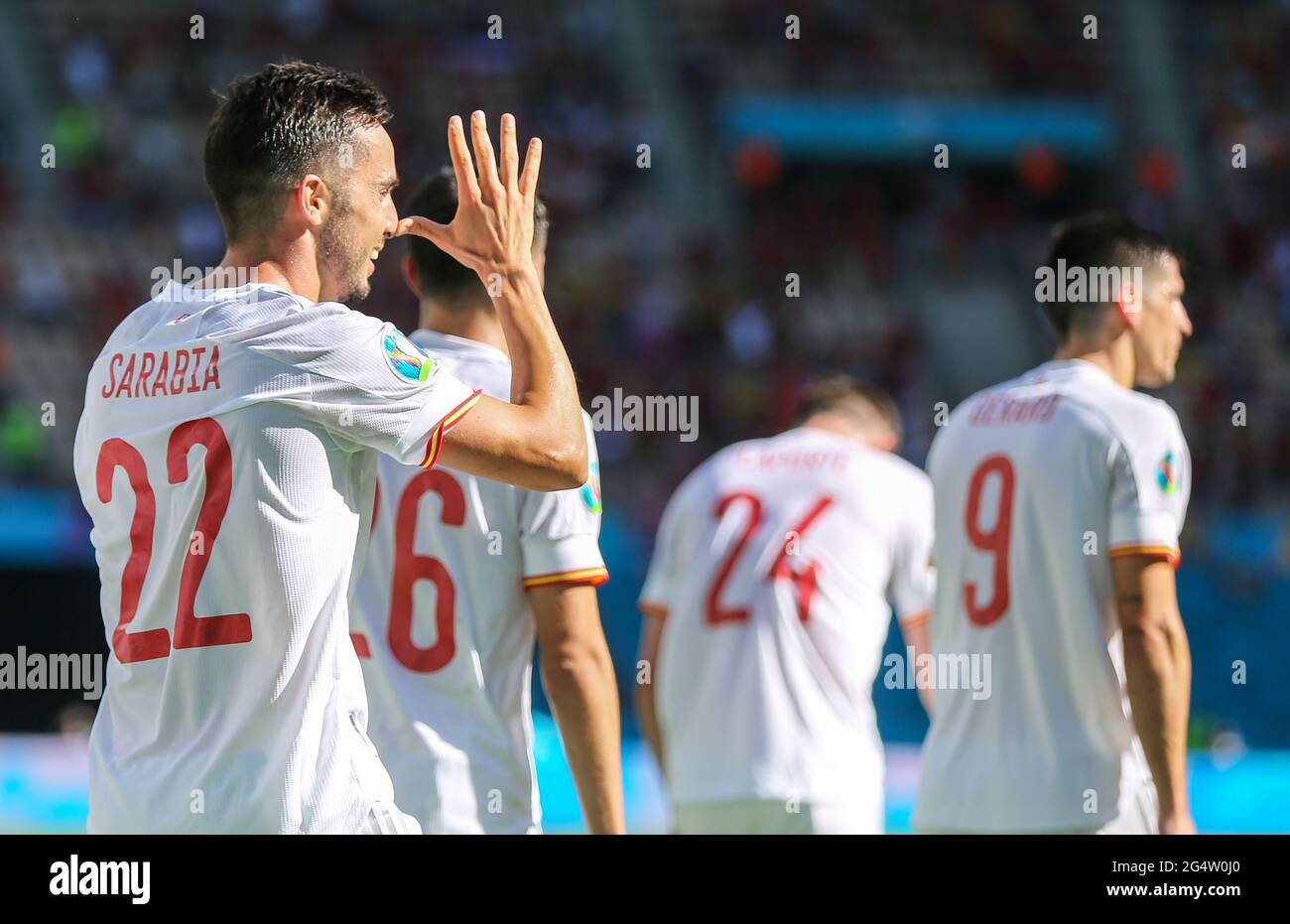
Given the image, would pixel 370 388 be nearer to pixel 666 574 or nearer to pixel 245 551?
pixel 245 551

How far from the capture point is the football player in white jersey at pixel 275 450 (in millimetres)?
2523

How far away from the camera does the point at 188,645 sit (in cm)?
253

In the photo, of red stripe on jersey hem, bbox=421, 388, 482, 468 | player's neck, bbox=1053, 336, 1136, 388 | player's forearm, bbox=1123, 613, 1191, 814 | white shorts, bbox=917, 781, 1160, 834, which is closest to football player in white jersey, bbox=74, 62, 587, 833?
red stripe on jersey hem, bbox=421, 388, 482, 468

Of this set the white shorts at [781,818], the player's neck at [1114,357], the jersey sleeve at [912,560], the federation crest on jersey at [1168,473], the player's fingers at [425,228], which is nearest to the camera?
the player's fingers at [425,228]

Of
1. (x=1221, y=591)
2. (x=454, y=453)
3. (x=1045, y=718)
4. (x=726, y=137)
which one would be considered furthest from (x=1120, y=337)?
(x=726, y=137)

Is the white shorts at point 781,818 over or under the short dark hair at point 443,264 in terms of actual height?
under

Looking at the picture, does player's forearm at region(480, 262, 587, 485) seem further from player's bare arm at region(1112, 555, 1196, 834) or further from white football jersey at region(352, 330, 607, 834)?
player's bare arm at region(1112, 555, 1196, 834)

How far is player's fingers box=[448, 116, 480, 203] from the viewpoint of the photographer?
2680 mm

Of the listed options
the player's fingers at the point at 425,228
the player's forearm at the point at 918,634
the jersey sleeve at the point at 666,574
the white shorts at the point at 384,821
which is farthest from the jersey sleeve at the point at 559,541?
the player's forearm at the point at 918,634

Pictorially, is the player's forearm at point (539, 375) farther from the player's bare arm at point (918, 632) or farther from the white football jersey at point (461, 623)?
the player's bare arm at point (918, 632)

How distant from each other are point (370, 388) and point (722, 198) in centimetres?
1691

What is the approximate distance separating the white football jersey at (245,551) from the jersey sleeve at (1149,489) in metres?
1.94
